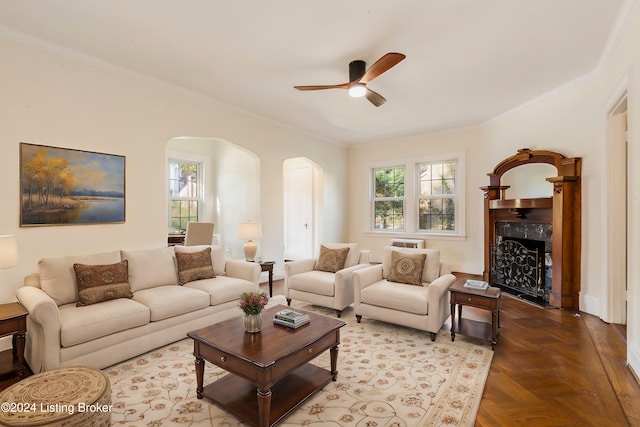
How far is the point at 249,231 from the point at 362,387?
2912mm

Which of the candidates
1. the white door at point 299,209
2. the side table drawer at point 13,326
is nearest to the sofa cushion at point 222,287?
the side table drawer at point 13,326

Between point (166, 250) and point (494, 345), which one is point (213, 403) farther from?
point (494, 345)

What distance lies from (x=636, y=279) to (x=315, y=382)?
2.62m

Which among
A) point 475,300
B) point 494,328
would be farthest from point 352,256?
point 494,328

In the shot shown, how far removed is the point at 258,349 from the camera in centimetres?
198

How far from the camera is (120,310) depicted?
105 inches

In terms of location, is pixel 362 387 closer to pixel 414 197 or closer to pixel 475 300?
pixel 475 300

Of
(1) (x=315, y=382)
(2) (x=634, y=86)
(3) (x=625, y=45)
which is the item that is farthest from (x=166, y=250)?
(3) (x=625, y=45)

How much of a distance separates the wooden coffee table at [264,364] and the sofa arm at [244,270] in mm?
1403

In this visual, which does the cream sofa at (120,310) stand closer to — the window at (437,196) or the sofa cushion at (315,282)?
the sofa cushion at (315,282)

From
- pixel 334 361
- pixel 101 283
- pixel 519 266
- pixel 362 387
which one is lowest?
pixel 362 387

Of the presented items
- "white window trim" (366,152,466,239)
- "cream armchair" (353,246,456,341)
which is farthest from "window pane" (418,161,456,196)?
"cream armchair" (353,246,456,341)

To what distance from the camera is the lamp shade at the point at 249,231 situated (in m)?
4.64

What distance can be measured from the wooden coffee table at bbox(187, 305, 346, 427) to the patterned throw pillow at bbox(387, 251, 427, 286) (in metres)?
1.43
